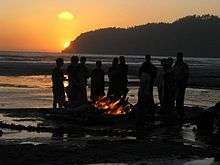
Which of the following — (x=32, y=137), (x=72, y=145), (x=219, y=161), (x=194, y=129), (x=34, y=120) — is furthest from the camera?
(x=34, y=120)

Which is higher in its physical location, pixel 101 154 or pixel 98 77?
pixel 98 77

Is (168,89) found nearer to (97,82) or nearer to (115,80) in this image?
(115,80)

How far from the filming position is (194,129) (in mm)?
18094

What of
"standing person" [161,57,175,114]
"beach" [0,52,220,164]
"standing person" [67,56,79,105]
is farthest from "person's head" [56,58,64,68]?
"standing person" [161,57,175,114]

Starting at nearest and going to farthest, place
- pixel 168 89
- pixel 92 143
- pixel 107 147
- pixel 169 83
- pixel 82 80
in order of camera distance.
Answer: pixel 107 147 → pixel 92 143 → pixel 169 83 → pixel 168 89 → pixel 82 80

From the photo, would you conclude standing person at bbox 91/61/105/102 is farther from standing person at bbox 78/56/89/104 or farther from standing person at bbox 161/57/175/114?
standing person at bbox 161/57/175/114

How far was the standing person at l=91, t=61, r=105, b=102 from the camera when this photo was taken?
70.6 feet

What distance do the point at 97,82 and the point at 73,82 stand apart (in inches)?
36.2

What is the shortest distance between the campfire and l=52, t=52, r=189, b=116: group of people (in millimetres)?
737

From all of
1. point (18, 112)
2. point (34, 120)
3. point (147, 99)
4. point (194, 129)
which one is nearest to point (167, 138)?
point (194, 129)

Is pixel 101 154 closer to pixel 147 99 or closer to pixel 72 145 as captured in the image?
pixel 72 145

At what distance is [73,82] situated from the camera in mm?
21344

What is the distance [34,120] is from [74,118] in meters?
1.33

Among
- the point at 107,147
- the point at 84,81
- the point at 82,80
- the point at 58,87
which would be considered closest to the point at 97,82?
the point at 84,81
